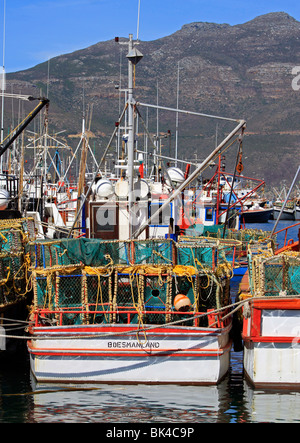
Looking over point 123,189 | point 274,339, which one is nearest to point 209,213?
point 123,189

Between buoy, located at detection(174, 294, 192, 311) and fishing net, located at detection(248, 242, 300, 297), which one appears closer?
fishing net, located at detection(248, 242, 300, 297)

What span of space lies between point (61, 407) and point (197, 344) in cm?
305

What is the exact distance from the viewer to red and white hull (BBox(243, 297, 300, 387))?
13.2m

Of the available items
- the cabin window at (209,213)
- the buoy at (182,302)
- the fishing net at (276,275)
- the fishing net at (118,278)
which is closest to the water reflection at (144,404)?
the fishing net at (118,278)

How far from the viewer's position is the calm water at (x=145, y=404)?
41.4 feet

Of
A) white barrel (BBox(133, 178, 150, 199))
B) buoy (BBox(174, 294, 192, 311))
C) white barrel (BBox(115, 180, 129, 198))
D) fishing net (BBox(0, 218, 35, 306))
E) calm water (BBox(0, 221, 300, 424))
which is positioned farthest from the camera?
white barrel (BBox(115, 180, 129, 198))

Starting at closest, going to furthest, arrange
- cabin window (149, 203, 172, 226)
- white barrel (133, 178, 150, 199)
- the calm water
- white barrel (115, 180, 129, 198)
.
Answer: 1. the calm water
2. white barrel (133, 178, 150, 199)
3. white barrel (115, 180, 129, 198)
4. cabin window (149, 203, 172, 226)

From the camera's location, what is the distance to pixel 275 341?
43.4 ft

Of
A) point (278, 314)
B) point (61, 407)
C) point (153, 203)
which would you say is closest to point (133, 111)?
point (153, 203)

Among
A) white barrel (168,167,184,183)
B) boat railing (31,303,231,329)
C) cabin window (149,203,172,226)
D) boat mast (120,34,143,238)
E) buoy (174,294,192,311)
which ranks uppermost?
boat mast (120,34,143,238)

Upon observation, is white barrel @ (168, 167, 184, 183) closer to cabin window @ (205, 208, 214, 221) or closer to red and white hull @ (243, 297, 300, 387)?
red and white hull @ (243, 297, 300, 387)

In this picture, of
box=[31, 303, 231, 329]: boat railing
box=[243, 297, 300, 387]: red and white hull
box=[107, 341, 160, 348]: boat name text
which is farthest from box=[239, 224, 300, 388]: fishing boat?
box=[107, 341, 160, 348]: boat name text

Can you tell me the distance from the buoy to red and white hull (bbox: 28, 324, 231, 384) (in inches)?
29.1

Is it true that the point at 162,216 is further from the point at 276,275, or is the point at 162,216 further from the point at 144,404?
the point at 144,404
